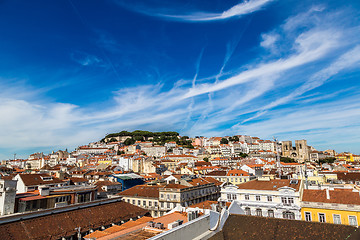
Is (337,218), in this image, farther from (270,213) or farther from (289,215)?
(270,213)

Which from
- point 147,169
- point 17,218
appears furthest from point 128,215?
point 147,169

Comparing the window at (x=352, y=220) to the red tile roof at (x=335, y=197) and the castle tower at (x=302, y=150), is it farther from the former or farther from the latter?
the castle tower at (x=302, y=150)

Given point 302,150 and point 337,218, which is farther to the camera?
point 302,150

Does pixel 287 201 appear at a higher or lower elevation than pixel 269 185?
lower

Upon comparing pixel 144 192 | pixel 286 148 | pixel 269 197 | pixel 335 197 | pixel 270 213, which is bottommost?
pixel 270 213

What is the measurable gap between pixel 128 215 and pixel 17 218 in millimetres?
12453

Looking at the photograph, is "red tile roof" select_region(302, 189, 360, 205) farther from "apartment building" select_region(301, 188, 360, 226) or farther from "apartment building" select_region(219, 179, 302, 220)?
"apartment building" select_region(219, 179, 302, 220)

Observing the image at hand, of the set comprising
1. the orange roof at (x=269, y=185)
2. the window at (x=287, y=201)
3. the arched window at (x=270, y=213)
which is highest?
the orange roof at (x=269, y=185)

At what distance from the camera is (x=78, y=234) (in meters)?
22.5

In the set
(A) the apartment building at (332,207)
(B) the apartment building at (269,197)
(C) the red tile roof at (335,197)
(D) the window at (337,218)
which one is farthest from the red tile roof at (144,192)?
(D) the window at (337,218)

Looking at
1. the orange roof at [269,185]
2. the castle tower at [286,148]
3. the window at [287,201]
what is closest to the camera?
the window at [287,201]

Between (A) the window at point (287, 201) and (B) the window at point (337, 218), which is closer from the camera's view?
(B) the window at point (337, 218)

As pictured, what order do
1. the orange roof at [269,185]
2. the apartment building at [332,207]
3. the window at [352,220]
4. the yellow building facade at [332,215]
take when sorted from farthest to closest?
the orange roof at [269,185] < the apartment building at [332,207] < the yellow building facade at [332,215] < the window at [352,220]

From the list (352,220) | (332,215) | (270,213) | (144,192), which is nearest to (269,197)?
(270,213)
